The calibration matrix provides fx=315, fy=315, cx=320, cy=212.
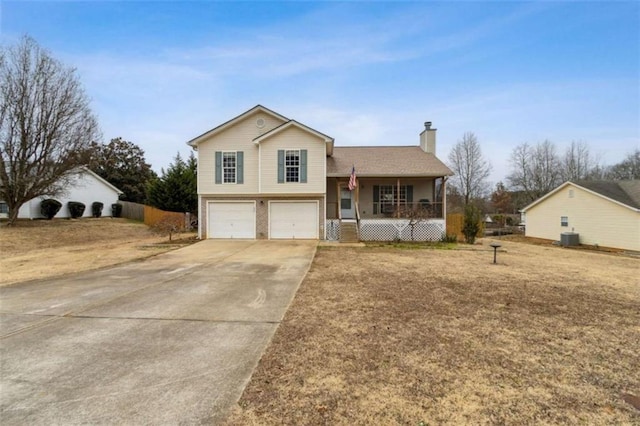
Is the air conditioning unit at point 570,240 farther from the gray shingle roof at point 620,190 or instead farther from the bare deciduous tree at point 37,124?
the bare deciduous tree at point 37,124

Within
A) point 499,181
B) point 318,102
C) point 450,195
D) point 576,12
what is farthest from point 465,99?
point 499,181

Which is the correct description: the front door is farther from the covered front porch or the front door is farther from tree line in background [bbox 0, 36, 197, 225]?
tree line in background [bbox 0, 36, 197, 225]

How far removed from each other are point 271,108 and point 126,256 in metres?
10.8

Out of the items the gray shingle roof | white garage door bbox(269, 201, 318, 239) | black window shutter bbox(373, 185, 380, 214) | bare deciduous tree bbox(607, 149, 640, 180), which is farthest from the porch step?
bare deciduous tree bbox(607, 149, 640, 180)

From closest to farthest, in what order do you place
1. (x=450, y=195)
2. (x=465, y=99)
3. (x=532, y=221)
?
(x=465, y=99)
(x=532, y=221)
(x=450, y=195)

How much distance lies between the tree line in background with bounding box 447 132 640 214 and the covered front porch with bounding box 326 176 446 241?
23795 millimetres

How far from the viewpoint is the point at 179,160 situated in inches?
1218

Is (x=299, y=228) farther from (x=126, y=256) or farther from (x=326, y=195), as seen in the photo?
(x=126, y=256)

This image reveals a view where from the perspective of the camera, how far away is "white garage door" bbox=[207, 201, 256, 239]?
1795cm

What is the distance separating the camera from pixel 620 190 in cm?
→ 2127

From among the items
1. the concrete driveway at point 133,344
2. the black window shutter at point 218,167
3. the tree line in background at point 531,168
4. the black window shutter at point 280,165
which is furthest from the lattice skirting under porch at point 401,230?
the tree line in background at point 531,168

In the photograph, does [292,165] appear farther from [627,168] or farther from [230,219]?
[627,168]

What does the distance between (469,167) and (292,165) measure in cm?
3239

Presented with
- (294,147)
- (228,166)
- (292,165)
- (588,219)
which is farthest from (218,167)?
(588,219)
